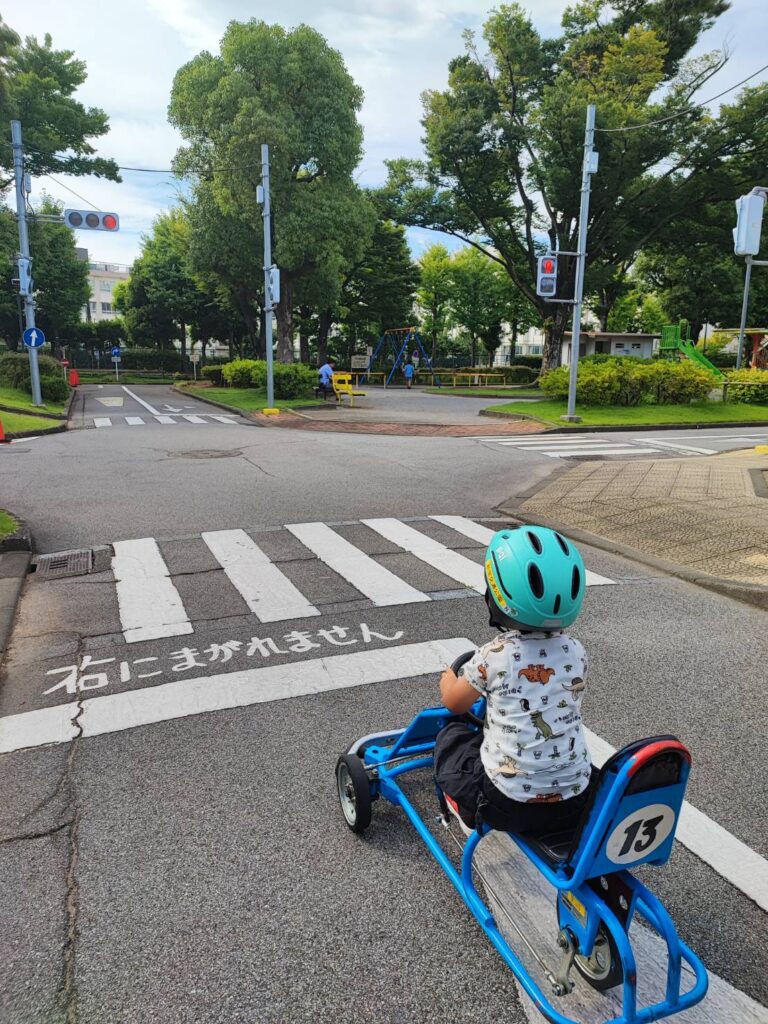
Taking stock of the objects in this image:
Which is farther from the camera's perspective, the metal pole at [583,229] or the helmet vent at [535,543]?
the metal pole at [583,229]

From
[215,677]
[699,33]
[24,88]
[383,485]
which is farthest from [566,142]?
[215,677]

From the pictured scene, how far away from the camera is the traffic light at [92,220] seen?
17016mm

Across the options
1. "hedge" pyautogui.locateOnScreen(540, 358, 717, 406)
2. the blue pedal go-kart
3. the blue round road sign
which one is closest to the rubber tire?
the blue pedal go-kart

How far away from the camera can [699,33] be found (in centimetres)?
2856

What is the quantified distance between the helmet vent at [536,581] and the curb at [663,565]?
4680mm

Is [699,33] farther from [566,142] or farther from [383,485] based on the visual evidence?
[383,485]

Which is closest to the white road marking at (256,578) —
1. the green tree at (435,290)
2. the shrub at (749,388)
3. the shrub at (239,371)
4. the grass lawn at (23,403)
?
the grass lawn at (23,403)

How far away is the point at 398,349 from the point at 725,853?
4451 centimetres

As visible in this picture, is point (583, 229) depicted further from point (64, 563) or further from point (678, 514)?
point (64, 563)

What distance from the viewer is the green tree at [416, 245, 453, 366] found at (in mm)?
53831

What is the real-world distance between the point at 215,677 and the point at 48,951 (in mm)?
2217

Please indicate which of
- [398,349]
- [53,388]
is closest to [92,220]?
[53,388]

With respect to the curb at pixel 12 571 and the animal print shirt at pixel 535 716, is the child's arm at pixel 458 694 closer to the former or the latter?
the animal print shirt at pixel 535 716

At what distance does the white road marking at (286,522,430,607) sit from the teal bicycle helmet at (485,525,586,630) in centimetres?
376
